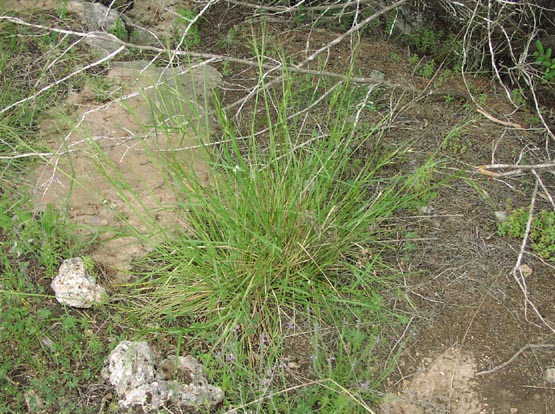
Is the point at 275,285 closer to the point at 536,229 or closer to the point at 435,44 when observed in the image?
the point at 536,229

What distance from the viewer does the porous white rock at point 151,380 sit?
83.1 inches

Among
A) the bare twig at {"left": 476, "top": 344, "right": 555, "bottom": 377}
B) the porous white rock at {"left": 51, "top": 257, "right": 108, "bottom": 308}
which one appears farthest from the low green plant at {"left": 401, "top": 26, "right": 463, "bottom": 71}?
the porous white rock at {"left": 51, "top": 257, "right": 108, "bottom": 308}

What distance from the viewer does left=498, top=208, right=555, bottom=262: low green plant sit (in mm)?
2648

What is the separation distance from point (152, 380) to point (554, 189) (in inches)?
81.5

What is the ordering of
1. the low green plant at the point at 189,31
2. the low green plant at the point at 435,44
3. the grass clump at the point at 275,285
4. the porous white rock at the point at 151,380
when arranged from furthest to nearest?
the low green plant at the point at 189,31, the low green plant at the point at 435,44, the grass clump at the point at 275,285, the porous white rock at the point at 151,380

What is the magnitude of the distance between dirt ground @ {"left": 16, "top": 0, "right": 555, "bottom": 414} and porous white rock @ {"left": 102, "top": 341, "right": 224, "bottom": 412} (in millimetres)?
697

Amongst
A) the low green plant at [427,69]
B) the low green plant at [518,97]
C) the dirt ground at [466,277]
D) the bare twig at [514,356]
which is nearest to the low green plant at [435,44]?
the low green plant at [427,69]

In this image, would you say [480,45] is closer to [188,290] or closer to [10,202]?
[188,290]

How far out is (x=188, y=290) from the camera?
248cm

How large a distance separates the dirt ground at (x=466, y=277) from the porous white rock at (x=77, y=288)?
1.23m

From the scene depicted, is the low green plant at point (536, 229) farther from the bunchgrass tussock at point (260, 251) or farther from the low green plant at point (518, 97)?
the low green plant at point (518, 97)

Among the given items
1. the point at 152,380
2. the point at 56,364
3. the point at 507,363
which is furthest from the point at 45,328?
the point at 507,363

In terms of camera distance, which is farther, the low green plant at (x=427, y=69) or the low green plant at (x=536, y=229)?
the low green plant at (x=427, y=69)

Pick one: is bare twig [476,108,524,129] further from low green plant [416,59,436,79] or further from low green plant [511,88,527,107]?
low green plant [416,59,436,79]
